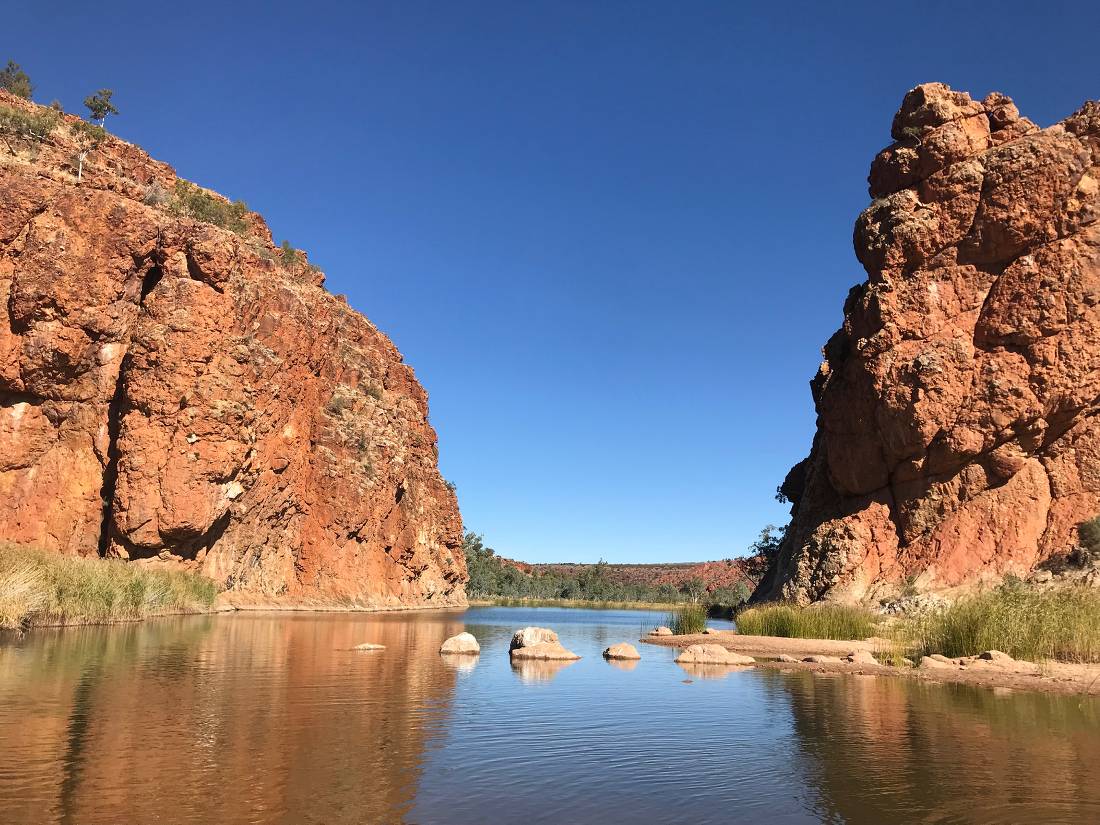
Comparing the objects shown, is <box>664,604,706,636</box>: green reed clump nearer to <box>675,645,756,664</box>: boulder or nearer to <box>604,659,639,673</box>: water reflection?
<box>675,645,756,664</box>: boulder

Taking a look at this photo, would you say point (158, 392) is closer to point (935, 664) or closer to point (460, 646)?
point (460, 646)

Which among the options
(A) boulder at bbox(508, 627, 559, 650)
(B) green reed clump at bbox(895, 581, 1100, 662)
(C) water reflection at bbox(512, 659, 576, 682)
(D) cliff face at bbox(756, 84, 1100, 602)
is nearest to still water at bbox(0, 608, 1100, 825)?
(C) water reflection at bbox(512, 659, 576, 682)

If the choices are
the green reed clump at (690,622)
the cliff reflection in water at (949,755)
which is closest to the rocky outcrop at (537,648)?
the cliff reflection in water at (949,755)

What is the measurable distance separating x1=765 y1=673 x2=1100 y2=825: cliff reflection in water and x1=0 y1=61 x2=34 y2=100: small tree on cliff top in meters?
69.1

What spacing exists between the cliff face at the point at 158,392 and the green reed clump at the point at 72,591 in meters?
9.83

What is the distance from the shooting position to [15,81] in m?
59.6

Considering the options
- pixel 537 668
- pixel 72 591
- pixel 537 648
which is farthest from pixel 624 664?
pixel 72 591

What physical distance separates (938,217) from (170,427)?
148 ft

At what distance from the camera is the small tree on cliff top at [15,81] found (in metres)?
59.2

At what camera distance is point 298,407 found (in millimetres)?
61281

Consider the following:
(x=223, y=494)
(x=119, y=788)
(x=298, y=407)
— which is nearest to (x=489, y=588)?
(x=298, y=407)

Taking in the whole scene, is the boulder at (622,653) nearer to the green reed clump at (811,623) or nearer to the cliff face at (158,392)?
the green reed clump at (811,623)

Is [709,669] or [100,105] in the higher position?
[100,105]

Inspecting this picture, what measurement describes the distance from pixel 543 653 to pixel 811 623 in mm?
11914
